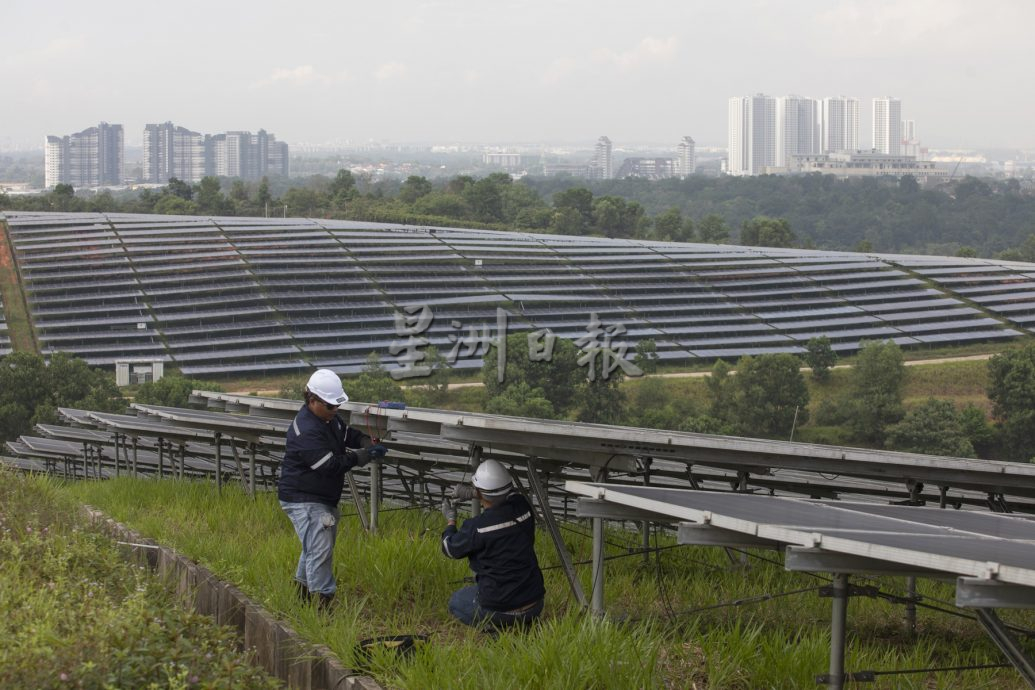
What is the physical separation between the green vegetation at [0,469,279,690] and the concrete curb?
0.13 m

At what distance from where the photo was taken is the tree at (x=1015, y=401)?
51.2m

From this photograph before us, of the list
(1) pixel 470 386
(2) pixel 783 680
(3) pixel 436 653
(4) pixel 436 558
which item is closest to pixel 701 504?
(2) pixel 783 680

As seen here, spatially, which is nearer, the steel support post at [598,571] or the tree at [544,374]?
the steel support post at [598,571]

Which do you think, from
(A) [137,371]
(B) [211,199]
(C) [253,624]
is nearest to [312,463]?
(C) [253,624]

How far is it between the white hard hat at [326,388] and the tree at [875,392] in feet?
147

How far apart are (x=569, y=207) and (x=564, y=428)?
302 ft

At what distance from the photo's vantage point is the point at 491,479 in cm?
591

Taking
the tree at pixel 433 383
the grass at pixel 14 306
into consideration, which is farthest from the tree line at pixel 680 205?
the tree at pixel 433 383

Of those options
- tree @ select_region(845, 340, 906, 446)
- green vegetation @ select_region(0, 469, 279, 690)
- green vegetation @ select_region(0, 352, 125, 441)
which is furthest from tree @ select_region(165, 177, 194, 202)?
green vegetation @ select_region(0, 469, 279, 690)

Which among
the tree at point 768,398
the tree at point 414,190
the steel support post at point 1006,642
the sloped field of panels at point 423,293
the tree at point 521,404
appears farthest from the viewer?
the tree at point 414,190

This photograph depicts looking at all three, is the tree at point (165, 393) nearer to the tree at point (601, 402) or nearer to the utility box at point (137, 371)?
the utility box at point (137, 371)

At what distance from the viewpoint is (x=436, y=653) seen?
5.07m

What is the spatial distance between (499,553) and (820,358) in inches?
2064

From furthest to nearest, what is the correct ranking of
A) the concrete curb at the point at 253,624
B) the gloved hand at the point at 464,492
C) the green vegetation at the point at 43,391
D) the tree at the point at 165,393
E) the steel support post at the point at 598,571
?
the tree at the point at 165,393 < the green vegetation at the point at 43,391 < the gloved hand at the point at 464,492 < the steel support post at the point at 598,571 < the concrete curb at the point at 253,624
